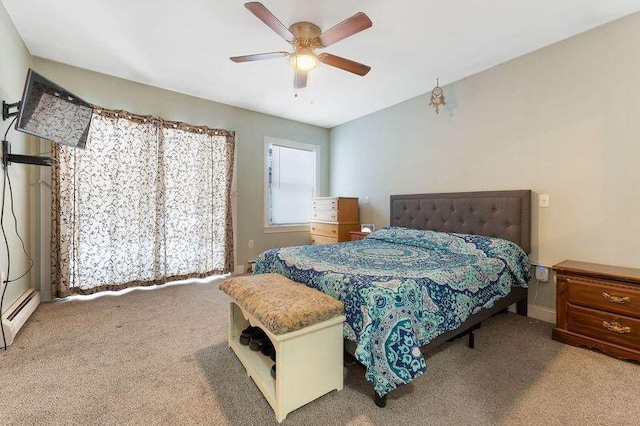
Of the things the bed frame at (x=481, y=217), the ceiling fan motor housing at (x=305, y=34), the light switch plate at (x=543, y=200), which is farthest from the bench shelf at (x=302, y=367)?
the light switch plate at (x=543, y=200)

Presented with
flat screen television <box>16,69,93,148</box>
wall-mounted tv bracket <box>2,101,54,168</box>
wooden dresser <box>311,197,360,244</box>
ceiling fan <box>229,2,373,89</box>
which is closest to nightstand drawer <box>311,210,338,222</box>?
wooden dresser <box>311,197,360,244</box>

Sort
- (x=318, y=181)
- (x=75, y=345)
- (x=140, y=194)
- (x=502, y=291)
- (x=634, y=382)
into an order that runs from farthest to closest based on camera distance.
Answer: (x=318, y=181) < (x=140, y=194) < (x=502, y=291) < (x=75, y=345) < (x=634, y=382)

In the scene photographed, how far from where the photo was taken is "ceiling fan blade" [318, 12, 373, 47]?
1.71 meters

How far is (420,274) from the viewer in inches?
67.9

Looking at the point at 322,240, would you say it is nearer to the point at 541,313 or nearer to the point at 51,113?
the point at 541,313

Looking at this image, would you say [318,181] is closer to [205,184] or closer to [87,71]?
[205,184]

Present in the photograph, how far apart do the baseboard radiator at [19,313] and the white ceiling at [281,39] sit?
7.15 ft

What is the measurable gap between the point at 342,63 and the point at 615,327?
282 cm

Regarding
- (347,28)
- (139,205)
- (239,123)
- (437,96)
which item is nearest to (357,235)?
(437,96)

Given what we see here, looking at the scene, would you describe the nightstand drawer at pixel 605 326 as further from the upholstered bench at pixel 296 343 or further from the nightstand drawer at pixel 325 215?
the nightstand drawer at pixel 325 215

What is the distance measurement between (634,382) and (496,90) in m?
2.62

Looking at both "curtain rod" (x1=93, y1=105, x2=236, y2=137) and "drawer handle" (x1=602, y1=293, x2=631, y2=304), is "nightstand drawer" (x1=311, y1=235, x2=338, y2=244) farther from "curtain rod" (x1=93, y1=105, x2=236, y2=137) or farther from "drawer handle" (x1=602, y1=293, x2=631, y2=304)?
"drawer handle" (x1=602, y1=293, x2=631, y2=304)

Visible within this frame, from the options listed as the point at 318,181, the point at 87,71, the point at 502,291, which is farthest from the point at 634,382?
the point at 87,71

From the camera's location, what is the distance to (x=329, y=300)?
4.99 ft
